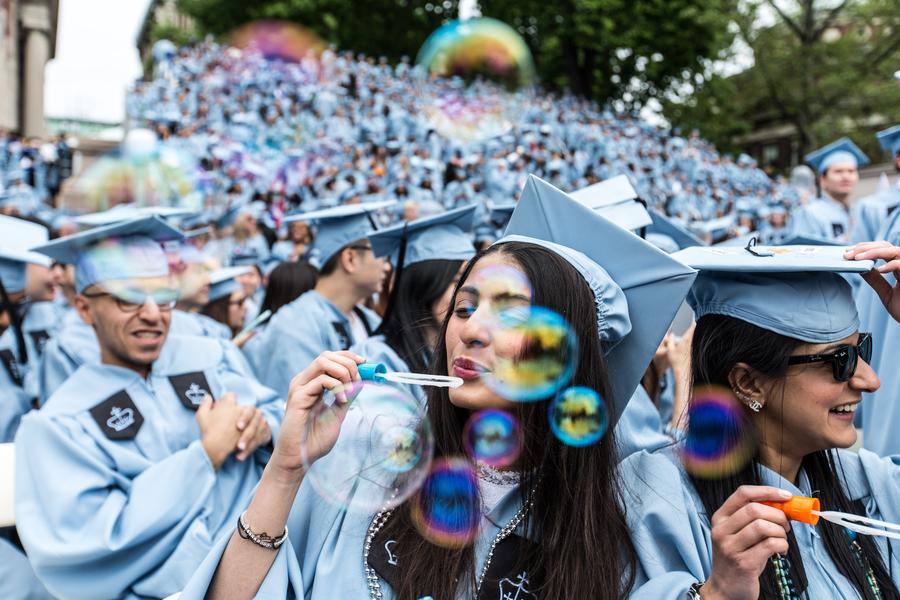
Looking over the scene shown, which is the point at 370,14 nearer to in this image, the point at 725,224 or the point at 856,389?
the point at 725,224

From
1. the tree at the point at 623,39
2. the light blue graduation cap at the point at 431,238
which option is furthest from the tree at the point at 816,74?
the light blue graduation cap at the point at 431,238

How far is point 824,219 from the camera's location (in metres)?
7.77

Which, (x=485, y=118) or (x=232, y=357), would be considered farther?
(x=485, y=118)

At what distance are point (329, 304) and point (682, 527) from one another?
3072mm

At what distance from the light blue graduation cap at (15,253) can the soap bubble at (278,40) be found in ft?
56.4

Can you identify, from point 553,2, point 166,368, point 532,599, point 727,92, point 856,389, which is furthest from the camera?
point 727,92

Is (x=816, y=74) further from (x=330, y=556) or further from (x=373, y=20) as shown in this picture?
(x=330, y=556)

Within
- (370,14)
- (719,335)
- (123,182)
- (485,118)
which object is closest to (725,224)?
(485,118)

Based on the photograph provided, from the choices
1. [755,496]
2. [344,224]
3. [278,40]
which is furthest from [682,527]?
[278,40]

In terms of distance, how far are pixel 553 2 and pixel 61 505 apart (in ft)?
91.7

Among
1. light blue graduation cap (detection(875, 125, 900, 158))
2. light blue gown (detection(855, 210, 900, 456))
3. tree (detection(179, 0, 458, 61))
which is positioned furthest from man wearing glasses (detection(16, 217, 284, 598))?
tree (detection(179, 0, 458, 61))

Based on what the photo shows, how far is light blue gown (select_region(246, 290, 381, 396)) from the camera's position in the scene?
4.29m

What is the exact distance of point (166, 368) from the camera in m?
3.20

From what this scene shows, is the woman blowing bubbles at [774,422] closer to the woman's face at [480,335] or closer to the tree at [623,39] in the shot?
the woman's face at [480,335]
